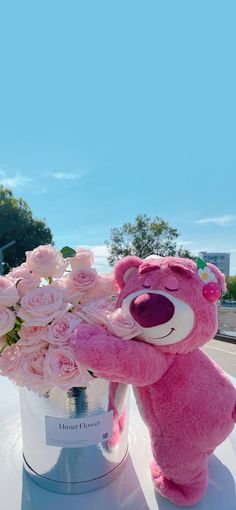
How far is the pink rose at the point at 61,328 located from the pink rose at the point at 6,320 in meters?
0.06

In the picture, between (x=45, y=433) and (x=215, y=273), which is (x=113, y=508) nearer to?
(x=45, y=433)

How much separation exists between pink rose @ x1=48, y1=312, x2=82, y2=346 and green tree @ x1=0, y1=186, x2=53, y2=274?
880cm

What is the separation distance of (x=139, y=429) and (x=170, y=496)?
0.82 feet

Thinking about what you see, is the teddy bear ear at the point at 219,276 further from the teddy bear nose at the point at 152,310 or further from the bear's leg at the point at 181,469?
the bear's leg at the point at 181,469

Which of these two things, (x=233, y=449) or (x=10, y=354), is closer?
(x=10, y=354)

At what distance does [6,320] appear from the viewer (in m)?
0.51

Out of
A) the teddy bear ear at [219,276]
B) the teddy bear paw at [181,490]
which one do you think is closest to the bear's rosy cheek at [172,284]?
the teddy bear ear at [219,276]

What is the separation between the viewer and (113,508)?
0.54 metres

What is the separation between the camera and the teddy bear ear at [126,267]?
64 centimetres

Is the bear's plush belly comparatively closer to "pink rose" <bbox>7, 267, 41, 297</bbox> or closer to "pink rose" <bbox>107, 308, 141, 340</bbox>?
"pink rose" <bbox>107, 308, 141, 340</bbox>

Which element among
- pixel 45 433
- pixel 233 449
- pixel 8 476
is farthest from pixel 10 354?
pixel 233 449

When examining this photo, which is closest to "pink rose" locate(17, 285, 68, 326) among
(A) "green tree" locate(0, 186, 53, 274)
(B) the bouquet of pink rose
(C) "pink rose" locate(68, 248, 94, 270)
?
(B) the bouquet of pink rose

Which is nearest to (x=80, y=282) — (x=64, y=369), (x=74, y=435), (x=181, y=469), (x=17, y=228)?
(x=64, y=369)

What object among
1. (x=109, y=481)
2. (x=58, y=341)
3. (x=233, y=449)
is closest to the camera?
(x=58, y=341)
